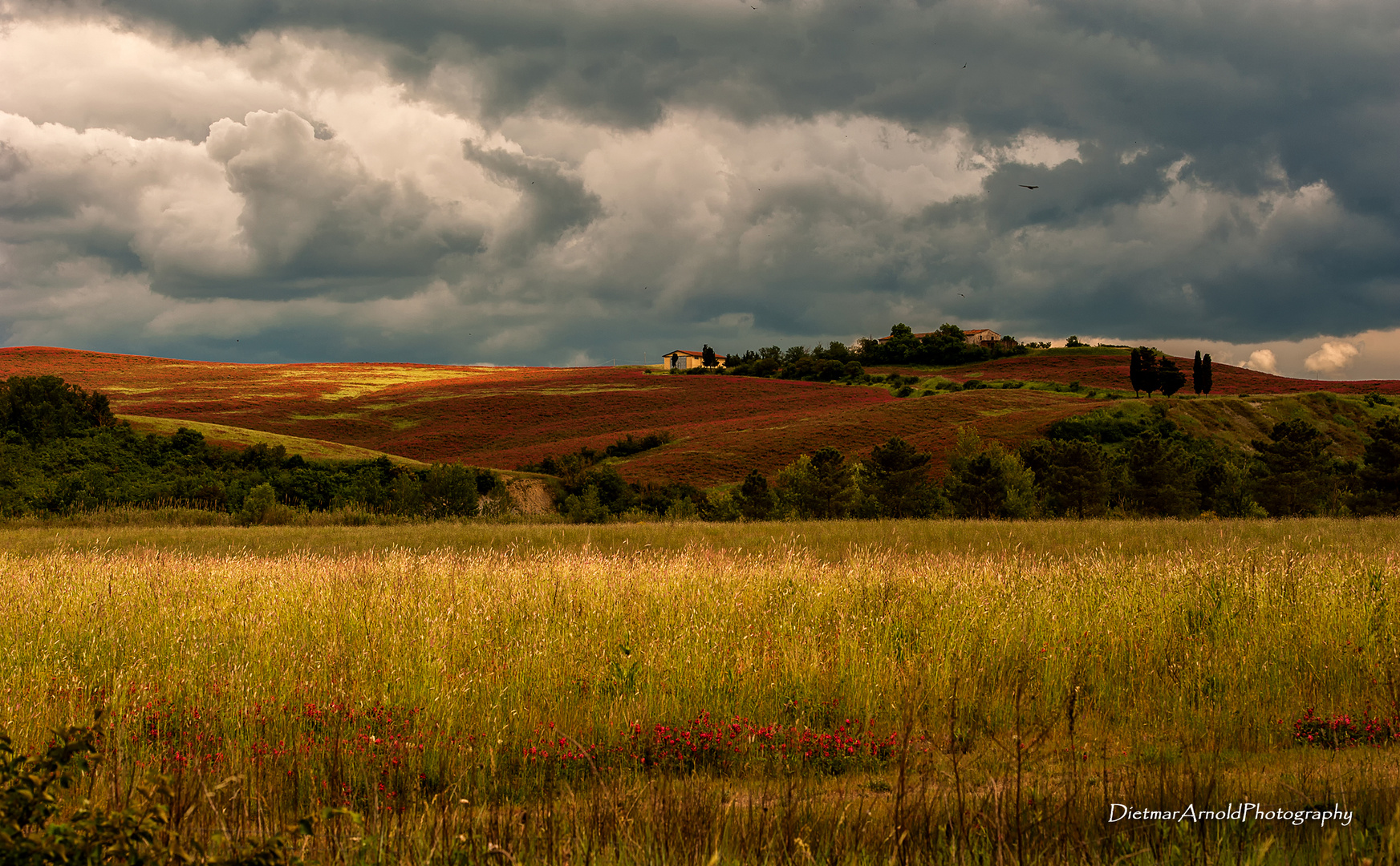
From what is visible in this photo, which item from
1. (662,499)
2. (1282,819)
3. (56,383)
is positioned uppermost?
(56,383)

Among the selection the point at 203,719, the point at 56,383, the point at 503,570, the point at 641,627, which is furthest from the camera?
the point at 56,383

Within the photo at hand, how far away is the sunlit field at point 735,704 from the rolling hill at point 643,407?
1512 inches

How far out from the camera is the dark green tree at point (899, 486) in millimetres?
36688

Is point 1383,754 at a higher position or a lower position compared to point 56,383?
lower

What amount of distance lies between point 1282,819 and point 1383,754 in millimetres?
2073

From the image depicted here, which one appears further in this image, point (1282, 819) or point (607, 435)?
point (607, 435)

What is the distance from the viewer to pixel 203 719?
6.48 meters

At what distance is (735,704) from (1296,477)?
42197mm

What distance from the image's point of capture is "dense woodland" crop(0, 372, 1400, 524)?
33000mm

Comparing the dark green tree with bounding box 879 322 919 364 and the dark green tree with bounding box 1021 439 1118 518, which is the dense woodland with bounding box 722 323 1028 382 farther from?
the dark green tree with bounding box 1021 439 1118 518

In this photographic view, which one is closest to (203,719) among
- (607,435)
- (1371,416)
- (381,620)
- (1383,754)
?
(381,620)

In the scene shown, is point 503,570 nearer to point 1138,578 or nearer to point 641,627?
point 641,627

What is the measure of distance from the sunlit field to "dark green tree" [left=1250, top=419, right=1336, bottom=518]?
3303 centimetres

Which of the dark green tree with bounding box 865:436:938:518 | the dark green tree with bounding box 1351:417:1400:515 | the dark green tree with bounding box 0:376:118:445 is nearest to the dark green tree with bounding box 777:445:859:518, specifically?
the dark green tree with bounding box 865:436:938:518
